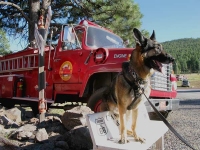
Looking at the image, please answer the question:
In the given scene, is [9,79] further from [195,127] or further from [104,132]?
[195,127]

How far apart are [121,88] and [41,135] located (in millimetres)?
2012

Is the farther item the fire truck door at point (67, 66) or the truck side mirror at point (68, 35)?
the fire truck door at point (67, 66)

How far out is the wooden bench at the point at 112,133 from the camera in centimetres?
268

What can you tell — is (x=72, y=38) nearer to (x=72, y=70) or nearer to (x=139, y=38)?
(x=72, y=70)

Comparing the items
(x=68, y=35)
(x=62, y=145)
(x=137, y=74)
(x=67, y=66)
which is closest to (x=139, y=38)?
(x=137, y=74)

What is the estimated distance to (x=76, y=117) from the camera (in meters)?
4.36

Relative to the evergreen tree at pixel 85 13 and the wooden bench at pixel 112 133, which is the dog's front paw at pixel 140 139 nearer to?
the wooden bench at pixel 112 133

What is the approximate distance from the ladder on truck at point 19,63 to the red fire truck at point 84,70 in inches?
1.1

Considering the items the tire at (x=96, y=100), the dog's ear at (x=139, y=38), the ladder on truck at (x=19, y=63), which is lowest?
the tire at (x=96, y=100)

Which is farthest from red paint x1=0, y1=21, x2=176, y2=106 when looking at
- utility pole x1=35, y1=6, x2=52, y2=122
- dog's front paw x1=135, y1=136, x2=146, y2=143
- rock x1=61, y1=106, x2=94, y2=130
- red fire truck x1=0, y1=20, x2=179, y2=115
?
dog's front paw x1=135, y1=136, x2=146, y2=143

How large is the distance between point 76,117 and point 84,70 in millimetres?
1139

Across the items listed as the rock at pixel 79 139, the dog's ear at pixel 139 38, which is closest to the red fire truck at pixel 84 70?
the rock at pixel 79 139

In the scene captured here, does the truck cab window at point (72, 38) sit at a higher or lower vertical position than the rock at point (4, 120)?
higher

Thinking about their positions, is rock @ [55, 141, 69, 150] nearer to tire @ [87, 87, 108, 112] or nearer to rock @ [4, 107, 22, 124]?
tire @ [87, 87, 108, 112]
